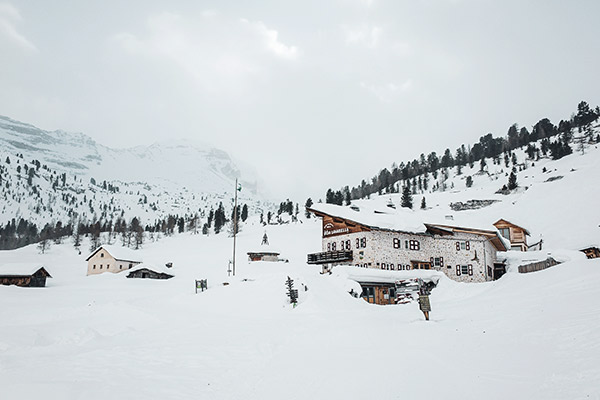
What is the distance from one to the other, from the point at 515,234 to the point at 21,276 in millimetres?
71338

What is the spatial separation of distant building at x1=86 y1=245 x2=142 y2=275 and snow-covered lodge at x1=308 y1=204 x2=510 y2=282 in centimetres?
3969

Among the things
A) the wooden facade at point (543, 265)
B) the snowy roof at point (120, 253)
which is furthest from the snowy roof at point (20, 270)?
the wooden facade at point (543, 265)

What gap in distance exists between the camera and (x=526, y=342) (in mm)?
11086

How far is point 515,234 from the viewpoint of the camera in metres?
58.4

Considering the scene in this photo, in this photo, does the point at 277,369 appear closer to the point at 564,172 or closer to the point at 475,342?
the point at 475,342

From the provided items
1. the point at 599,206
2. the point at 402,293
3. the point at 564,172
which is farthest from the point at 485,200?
the point at 402,293

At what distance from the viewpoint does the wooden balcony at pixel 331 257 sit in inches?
1674

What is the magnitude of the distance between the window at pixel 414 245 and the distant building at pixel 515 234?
74.2 ft

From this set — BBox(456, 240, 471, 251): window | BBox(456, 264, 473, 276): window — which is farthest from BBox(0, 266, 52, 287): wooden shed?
BBox(456, 240, 471, 251): window

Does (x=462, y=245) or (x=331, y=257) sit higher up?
(x=462, y=245)

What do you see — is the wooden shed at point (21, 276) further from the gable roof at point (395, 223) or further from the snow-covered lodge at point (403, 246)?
the gable roof at point (395, 223)

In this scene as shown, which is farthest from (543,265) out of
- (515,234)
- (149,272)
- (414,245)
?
(149,272)

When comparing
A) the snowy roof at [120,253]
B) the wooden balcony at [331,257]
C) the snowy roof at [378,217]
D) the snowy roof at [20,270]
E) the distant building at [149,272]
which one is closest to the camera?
the snowy roof at [378,217]

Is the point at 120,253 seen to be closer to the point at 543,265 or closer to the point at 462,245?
the point at 462,245
